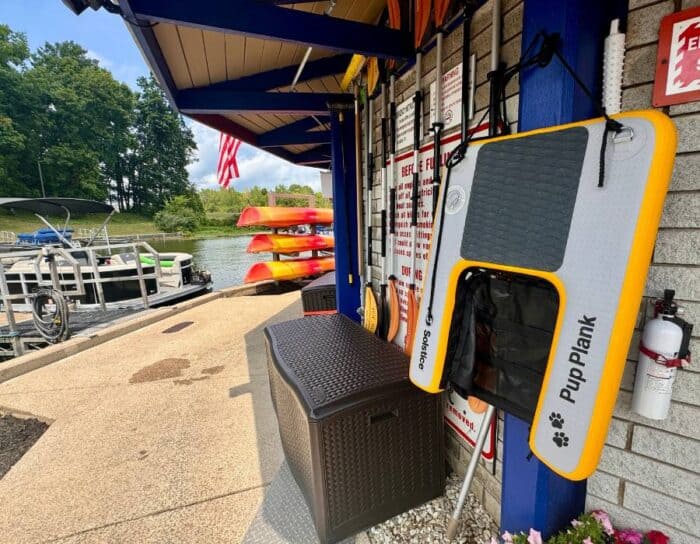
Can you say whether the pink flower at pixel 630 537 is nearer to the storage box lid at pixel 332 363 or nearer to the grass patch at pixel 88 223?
the storage box lid at pixel 332 363

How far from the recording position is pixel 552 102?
3.30 feet

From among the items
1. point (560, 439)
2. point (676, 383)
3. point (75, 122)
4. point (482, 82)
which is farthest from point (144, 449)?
point (75, 122)

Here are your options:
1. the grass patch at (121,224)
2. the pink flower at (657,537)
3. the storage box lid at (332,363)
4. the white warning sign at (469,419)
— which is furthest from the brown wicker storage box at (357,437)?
the grass patch at (121,224)

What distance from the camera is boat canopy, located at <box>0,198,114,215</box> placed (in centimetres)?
602

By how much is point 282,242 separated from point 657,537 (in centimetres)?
636

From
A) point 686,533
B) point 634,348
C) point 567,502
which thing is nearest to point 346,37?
point 634,348

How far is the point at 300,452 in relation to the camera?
4.95 ft

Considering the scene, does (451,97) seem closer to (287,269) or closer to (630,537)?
(630,537)

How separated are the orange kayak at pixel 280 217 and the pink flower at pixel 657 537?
615cm

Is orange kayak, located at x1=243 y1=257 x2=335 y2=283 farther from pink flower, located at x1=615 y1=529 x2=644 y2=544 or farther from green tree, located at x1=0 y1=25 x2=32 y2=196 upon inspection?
green tree, located at x1=0 y1=25 x2=32 y2=196

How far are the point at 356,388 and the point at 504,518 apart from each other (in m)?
0.81

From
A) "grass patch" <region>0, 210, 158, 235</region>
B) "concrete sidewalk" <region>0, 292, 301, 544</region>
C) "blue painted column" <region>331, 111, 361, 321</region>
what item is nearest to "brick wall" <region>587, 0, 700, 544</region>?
"concrete sidewalk" <region>0, 292, 301, 544</region>

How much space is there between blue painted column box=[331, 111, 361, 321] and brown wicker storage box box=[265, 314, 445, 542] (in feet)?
5.29

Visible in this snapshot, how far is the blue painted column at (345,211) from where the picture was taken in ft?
10.1
